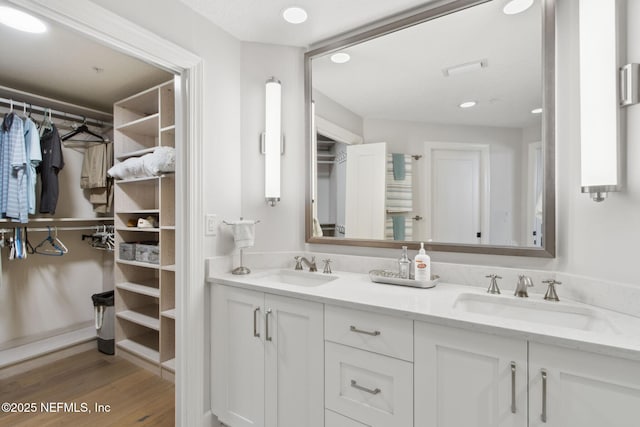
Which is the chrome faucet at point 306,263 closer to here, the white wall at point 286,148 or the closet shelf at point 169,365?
the white wall at point 286,148

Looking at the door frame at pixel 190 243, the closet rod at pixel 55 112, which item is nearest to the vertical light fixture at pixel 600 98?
the door frame at pixel 190 243

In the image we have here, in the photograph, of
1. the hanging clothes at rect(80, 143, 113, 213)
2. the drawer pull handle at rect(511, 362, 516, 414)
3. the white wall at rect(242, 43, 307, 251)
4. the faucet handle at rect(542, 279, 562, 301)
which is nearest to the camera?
the drawer pull handle at rect(511, 362, 516, 414)

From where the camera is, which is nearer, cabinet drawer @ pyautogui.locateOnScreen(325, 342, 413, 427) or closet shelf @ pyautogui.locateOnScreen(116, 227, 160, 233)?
cabinet drawer @ pyautogui.locateOnScreen(325, 342, 413, 427)

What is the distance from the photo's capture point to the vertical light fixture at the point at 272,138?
1829mm

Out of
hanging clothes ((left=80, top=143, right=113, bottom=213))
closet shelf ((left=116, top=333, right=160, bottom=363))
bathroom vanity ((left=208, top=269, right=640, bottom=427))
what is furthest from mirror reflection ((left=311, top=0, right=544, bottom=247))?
hanging clothes ((left=80, top=143, right=113, bottom=213))

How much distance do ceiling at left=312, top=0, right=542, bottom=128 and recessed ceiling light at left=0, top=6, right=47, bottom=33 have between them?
1621 mm

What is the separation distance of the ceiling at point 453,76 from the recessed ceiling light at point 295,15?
27 centimetres

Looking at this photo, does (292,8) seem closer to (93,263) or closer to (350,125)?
(350,125)

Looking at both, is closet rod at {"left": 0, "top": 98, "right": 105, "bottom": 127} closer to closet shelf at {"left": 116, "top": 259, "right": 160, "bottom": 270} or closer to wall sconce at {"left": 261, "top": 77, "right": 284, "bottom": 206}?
closet shelf at {"left": 116, "top": 259, "right": 160, "bottom": 270}

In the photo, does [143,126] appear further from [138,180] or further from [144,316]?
[144,316]

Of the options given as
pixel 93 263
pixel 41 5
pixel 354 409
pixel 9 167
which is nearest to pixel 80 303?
pixel 93 263

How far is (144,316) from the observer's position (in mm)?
2568

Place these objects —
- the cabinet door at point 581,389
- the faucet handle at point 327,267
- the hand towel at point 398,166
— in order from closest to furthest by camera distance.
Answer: the cabinet door at point 581,389
the hand towel at point 398,166
the faucet handle at point 327,267

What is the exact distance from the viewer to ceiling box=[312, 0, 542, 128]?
52.2 inches
